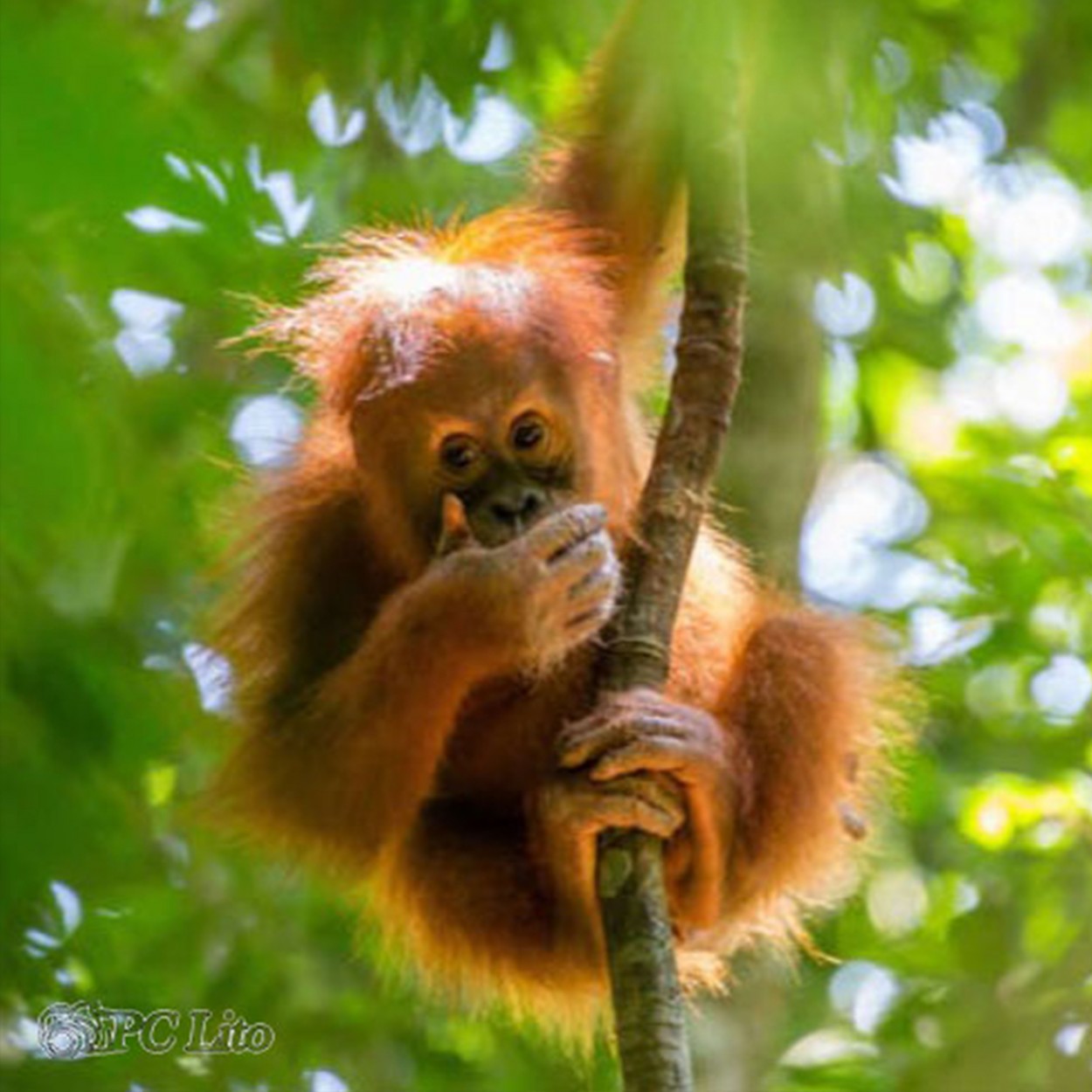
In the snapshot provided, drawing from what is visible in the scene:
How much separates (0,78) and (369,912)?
12.5 ft

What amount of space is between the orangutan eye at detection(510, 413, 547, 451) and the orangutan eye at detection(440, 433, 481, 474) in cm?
9

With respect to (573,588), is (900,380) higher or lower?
higher

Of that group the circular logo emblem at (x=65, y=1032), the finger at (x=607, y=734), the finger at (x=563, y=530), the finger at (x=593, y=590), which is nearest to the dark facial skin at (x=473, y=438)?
the finger at (x=563, y=530)

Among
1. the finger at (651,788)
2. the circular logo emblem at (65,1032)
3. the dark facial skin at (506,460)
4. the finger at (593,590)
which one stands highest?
the dark facial skin at (506,460)

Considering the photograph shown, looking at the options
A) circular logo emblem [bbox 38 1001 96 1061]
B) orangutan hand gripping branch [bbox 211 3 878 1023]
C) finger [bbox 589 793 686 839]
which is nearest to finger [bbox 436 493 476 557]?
orangutan hand gripping branch [bbox 211 3 878 1023]

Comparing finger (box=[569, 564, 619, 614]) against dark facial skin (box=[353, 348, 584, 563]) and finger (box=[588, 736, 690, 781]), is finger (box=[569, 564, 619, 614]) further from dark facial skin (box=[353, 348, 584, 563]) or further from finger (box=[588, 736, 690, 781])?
dark facial skin (box=[353, 348, 584, 563])

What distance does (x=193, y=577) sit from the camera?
5320 millimetres

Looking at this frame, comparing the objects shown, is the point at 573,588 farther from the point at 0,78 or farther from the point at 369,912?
the point at 0,78

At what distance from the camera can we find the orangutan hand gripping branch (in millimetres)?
4254

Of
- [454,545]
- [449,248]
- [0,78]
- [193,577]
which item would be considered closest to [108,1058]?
[454,545]

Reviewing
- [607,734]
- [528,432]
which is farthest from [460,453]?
[607,734]

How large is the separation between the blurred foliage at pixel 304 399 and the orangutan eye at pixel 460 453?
0.55 meters

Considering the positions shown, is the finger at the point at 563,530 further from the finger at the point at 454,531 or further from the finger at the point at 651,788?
the finger at the point at 651,788

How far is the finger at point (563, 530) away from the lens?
4180 millimetres
